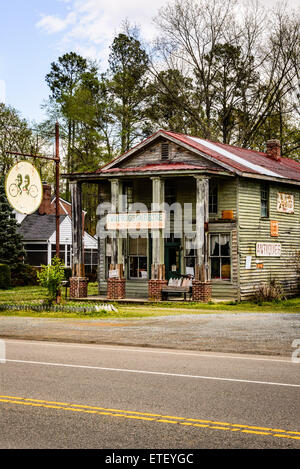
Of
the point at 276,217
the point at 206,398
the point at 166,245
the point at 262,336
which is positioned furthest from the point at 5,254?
the point at 206,398

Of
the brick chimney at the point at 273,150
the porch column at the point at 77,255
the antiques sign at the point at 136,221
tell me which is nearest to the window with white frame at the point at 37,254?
the porch column at the point at 77,255

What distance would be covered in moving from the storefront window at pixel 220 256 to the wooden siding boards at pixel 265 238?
0.61 m

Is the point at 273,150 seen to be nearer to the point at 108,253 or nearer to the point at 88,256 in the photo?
the point at 108,253

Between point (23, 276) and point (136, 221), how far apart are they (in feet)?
59.5

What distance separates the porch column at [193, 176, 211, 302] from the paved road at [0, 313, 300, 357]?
19.5ft

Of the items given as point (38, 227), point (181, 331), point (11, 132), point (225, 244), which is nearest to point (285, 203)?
point (225, 244)

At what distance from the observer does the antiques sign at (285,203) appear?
31.6m

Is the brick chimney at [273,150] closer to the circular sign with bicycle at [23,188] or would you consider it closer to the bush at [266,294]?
the bush at [266,294]

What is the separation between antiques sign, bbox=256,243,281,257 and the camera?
97.6 ft

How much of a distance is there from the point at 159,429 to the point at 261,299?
21571mm

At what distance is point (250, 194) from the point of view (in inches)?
1165

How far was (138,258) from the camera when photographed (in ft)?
104

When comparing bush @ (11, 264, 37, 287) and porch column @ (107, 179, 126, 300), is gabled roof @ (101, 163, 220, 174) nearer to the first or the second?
porch column @ (107, 179, 126, 300)

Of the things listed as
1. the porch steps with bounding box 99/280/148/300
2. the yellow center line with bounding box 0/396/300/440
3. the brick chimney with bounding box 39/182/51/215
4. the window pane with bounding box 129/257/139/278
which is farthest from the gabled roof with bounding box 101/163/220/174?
the brick chimney with bounding box 39/182/51/215
